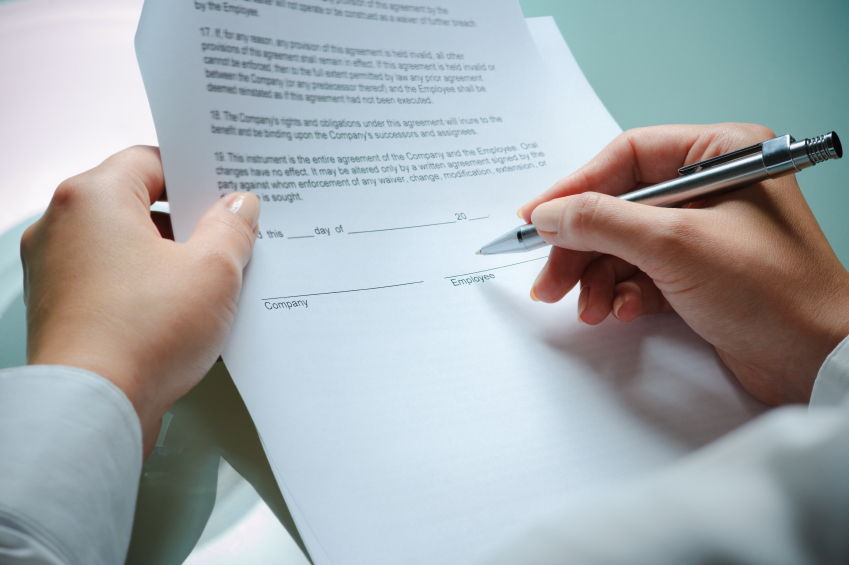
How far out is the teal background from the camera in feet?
2.45

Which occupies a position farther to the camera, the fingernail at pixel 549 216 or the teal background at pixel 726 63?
the teal background at pixel 726 63

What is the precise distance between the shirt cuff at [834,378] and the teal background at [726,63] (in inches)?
12.4

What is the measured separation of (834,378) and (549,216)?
226mm

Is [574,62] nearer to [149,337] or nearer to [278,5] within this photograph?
[278,5]

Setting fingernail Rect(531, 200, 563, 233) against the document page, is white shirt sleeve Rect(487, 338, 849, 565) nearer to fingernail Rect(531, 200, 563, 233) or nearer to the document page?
the document page

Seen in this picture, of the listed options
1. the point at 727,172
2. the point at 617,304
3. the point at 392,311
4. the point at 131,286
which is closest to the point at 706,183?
the point at 727,172

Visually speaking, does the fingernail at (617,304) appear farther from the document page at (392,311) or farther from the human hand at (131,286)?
the human hand at (131,286)

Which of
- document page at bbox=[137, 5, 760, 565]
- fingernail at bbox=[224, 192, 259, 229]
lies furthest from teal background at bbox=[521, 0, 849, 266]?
fingernail at bbox=[224, 192, 259, 229]

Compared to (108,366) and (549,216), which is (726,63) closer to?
(549,216)

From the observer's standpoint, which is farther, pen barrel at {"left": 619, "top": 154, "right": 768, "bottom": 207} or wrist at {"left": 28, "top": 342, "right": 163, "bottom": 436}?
pen barrel at {"left": 619, "top": 154, "right": 768, "bottom": 207}

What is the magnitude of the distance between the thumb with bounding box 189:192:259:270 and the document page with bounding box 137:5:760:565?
0.6 inches

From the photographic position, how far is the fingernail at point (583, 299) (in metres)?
0.52

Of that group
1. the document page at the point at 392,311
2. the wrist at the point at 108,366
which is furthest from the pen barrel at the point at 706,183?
the wrist at the point at 108,366

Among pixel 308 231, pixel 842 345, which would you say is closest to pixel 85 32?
pixel 308 231
